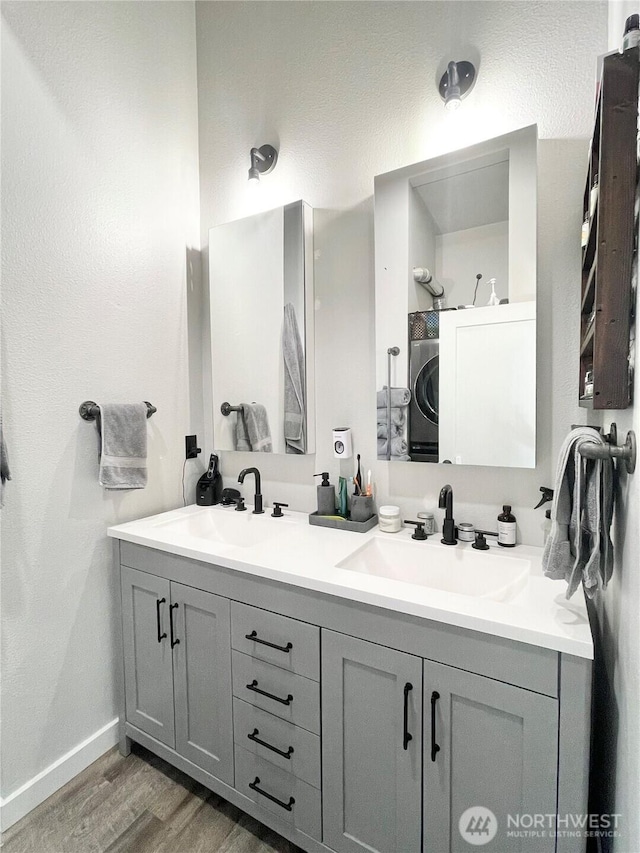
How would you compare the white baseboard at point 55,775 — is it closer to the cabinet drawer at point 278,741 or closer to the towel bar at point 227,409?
the cabinet drawer at point 278,741

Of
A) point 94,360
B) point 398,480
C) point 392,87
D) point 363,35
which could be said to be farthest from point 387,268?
point 94,360

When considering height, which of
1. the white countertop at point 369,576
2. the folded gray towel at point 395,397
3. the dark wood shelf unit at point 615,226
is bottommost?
the white countertop at point 369,576

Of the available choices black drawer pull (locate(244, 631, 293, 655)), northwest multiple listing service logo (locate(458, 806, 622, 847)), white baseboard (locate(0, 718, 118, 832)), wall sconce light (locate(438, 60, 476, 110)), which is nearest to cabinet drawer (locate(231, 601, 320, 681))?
black drawer pull (locate(244, 631, 293, 655))

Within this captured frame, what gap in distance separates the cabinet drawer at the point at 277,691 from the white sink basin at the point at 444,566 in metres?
0.33

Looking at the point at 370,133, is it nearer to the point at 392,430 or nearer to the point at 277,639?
the point at 392,430

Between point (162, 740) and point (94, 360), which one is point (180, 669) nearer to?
point (162, 740)

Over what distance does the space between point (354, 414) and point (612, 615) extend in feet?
3.22

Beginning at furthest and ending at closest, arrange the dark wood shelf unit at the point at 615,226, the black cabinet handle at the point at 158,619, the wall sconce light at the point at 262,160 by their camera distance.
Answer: the wall sconce light at the point at 262,160, the black cabinet handle at the point at 158,619, the dark wood shelf unit at the point at 615,226

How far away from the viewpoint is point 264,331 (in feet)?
5.78

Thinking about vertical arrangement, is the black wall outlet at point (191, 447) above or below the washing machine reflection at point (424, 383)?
below

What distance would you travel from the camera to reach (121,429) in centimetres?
156

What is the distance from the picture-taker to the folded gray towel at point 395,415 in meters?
1.46

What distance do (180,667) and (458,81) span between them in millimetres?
2114

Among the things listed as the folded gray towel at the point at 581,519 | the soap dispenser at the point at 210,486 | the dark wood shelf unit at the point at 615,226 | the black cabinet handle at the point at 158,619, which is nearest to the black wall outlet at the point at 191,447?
the soap dispenser at the point at 210,486
